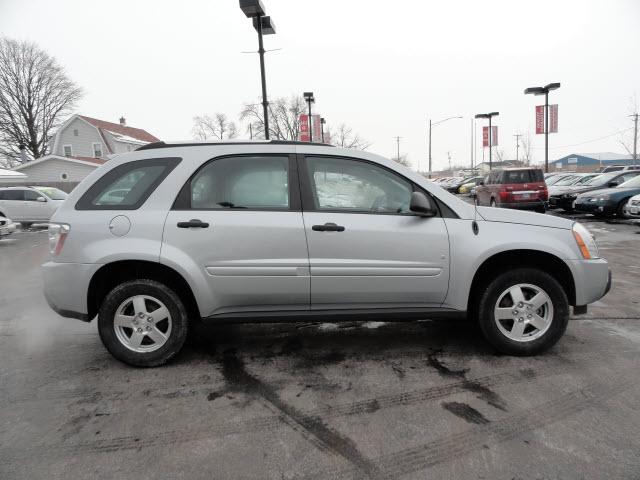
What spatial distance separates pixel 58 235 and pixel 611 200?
1510 cm

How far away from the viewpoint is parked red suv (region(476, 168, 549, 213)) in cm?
1623

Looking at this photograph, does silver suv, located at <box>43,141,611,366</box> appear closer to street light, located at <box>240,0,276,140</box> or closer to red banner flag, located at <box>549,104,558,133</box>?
street light, located at <box>240,0,276,140</box>

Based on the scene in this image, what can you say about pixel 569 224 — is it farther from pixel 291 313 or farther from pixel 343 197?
pixel 291 313

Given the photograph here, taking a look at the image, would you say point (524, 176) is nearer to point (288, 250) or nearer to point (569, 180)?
point (569, 180)

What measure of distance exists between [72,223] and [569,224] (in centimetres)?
403

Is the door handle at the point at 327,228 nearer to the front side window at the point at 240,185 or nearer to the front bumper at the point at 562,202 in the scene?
the front side window at the point at 240,185

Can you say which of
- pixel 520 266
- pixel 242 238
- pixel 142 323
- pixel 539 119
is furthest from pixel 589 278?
pixel 539 119

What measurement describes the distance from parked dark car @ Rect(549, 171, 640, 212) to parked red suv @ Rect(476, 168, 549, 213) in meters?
0.84

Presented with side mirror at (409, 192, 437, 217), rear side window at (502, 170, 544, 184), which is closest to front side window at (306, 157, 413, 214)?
side mirror at (409, 192, 437, 217)

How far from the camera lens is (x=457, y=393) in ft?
9.89

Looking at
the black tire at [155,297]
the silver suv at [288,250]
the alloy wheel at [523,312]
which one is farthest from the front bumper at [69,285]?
the alloy wheel at [523,312]

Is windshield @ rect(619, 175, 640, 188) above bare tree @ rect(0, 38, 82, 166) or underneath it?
underneath

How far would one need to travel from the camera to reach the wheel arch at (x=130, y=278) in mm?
3439

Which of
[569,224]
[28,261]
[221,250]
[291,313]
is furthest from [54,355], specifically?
[28,261]
